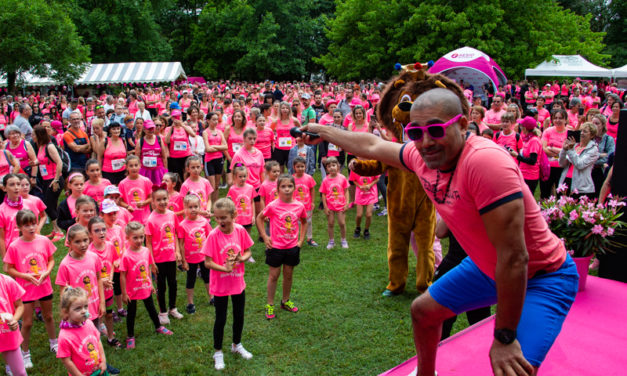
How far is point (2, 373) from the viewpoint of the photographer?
4484mm

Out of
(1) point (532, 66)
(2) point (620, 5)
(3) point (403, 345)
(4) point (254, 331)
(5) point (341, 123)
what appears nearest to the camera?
(3) point (403, 345)

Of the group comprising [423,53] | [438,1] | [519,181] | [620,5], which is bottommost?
[519,181]

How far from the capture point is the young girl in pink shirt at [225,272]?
4.62 m

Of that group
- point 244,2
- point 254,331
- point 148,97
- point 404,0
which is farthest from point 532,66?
point 254,331

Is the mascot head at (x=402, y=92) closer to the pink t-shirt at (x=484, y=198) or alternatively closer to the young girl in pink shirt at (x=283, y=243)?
the young girl in pink shirt at (x=283, y=243)

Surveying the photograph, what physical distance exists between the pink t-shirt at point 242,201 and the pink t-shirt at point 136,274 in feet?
7.04

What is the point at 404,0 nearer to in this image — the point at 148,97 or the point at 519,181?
the point at 148,97

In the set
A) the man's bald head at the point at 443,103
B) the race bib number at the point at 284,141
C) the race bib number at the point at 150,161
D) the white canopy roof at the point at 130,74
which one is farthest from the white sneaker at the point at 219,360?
the white canopy roof at the point at 130,74

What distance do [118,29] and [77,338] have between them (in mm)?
42872

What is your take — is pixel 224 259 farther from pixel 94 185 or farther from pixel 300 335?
pixel 94 185

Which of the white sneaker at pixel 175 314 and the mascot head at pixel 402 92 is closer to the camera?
the mascot head at pixel 402 92

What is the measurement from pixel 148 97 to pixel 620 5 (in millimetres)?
51236

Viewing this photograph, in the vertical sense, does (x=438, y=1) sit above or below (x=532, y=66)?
above

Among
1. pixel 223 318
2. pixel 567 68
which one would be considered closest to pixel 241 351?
pixel 223 318
